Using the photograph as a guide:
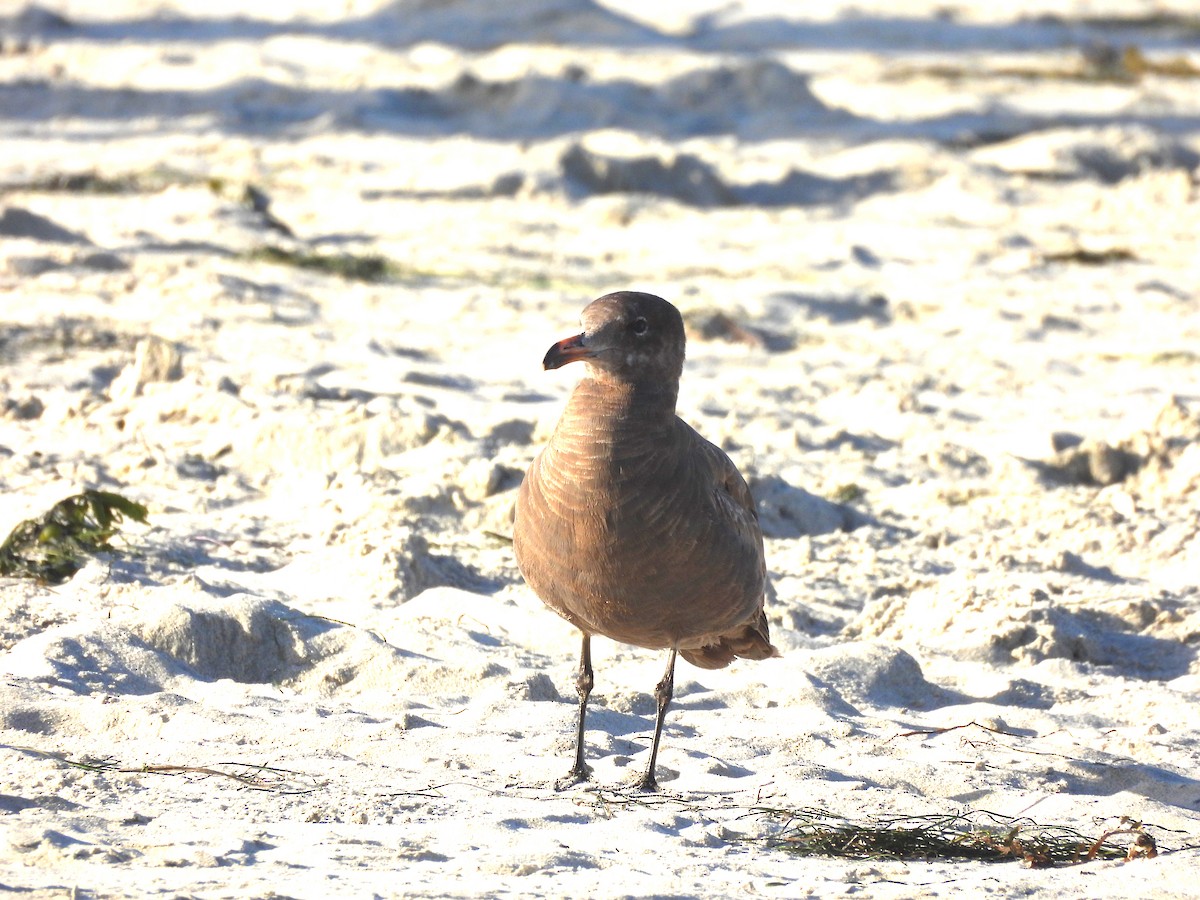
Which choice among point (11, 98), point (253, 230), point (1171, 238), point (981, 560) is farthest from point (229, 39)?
point (981, 560)

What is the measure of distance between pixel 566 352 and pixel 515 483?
2.55 m

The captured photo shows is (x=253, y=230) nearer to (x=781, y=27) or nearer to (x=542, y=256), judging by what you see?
(x=542, y=256)

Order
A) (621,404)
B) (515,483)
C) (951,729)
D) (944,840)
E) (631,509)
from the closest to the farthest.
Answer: (944,840) → (631,509) → (621,404) → (951,729) → (515,483)

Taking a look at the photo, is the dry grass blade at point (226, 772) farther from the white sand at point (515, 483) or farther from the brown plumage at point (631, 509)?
the brown plumage at point (631, 509)

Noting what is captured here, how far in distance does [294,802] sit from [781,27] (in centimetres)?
2277

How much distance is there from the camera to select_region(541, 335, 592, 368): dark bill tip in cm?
412

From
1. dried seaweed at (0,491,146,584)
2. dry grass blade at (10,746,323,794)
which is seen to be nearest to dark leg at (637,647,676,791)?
dry grass blade at (10,746,323,794)

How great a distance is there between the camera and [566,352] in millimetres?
4180

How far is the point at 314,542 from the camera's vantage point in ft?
20.0

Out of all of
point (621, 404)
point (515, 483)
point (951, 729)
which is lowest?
point (951, 729)

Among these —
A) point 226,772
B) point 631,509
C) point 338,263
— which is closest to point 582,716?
point 631,509

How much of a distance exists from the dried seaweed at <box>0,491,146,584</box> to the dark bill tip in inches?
82.2

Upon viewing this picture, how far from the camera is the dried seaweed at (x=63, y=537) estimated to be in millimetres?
5270

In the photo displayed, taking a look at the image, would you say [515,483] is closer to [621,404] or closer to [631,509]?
[621,404]
